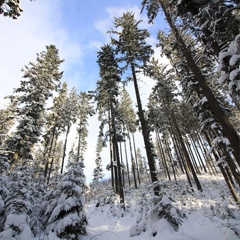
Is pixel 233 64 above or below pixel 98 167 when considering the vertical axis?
below

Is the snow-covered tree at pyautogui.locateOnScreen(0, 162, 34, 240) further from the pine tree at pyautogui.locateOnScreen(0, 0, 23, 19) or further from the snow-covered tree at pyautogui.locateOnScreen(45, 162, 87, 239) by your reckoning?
the pine tree at pyautogui.locateOnScreen(0, 0, 23, 19)

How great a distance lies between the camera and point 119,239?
7.78 meters

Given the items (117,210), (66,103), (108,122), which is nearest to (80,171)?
(117,210)

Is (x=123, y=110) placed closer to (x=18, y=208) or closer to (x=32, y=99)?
(x=32, y=99)

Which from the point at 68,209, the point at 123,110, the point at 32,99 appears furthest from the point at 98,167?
the point at 68,209

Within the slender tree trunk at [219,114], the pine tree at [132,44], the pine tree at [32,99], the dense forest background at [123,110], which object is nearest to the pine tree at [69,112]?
the dense forest background at [123,110]

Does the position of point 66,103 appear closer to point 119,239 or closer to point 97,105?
point 97,105

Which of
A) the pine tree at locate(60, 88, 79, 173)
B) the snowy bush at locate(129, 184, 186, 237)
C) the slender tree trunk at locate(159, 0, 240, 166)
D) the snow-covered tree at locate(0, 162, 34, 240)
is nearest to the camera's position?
the snow-covered tree at locate(0, 162, 34, 240)

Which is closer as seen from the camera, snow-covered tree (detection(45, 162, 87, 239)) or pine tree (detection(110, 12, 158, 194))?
snow-covered tree (detection(45, 162, 87, 239))

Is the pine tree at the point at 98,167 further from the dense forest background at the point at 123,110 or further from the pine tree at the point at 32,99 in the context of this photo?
the pine tree at the point at 32,99

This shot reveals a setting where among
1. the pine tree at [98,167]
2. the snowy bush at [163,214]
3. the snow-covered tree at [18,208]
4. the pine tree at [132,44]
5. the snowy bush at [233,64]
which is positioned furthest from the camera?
the pine tree at [98,167]

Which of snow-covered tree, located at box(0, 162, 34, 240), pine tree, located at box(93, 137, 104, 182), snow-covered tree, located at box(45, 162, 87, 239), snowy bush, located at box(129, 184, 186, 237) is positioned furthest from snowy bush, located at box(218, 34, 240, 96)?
pine tree, located at box(93, 137, 104, 182)

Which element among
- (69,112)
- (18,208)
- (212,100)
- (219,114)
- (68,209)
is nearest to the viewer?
(18,208)

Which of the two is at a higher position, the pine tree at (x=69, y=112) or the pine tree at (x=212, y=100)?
the pine tree at (x=69, y=112)
